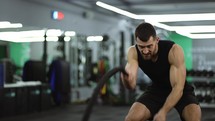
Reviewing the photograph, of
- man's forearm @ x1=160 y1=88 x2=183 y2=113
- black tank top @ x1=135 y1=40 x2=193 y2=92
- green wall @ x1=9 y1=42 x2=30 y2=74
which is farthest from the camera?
green wall @ x1=9 y1=42 x2=30 y2=74

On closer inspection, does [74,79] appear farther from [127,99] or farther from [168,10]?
[168,10]

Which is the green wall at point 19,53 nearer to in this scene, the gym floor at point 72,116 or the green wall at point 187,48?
the gym floor at point 72,116

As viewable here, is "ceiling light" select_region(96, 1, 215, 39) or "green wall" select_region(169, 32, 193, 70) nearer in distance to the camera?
"ceiling light" select_region(96, 1, 215, 39)

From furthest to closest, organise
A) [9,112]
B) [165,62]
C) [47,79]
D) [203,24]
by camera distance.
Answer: [203,24] → [47,79] → [9,112] → [165,62]

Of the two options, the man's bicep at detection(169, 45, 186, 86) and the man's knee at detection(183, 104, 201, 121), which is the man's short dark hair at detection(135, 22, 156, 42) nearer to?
the man's bicep at detection(169, 45, 186, 86)

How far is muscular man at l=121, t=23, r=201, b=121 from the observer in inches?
88.0

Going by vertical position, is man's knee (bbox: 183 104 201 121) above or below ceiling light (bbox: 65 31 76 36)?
below

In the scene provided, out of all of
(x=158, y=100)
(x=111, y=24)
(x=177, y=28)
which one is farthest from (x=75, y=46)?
(x=158, y=100)

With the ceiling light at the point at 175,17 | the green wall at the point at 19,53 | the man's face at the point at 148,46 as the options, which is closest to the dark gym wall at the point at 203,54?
the ceiling light at the point at 175,17

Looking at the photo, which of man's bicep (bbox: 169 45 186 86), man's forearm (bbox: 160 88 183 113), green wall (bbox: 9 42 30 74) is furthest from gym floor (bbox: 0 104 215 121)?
man's forearm (bbox: 160 88 183 113)

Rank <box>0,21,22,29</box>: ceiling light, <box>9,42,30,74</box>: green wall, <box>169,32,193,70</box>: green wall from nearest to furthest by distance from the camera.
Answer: <box>0,21,22,29</box>: ceiling light
<box>9,42,30,74</box>: green wall
<box>169,32,193,70</box>: green wall

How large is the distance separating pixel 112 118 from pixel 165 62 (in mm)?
3942

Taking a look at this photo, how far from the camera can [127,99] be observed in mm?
8562

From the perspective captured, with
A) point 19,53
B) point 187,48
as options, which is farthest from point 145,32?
point 187,48
